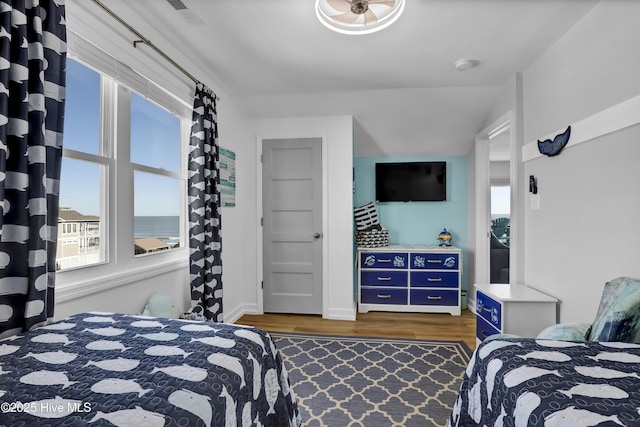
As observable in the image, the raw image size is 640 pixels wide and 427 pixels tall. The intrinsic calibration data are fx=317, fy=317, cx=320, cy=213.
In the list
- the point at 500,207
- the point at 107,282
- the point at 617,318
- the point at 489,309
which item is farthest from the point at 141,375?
the point at 500,207

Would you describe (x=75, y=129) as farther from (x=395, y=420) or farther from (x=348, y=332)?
(x=348, y=332)

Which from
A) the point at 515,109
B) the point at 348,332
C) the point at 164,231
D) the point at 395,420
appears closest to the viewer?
the point at 395,420

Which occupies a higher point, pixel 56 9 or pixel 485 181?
pixel 56 9

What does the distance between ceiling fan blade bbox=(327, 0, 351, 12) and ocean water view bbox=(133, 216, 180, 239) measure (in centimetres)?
186

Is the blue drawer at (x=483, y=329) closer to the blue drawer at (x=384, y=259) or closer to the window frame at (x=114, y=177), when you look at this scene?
the blue drawer at (x=384, y=259)

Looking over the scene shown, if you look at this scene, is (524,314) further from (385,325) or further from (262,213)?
(262,213)

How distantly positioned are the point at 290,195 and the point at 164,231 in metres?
1.50

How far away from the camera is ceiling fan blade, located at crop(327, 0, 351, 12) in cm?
188

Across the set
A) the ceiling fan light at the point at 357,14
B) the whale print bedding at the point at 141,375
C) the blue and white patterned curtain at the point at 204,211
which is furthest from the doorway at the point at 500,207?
the whale print bedding at the point at 141,375

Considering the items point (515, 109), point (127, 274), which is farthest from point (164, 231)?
point (515, 109)

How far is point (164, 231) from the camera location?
2.52m

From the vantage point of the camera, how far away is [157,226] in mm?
2424

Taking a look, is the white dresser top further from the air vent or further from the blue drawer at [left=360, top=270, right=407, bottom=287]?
the air vent

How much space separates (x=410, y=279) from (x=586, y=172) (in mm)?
2157
